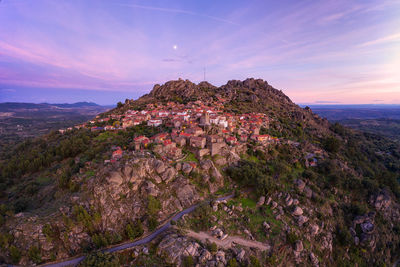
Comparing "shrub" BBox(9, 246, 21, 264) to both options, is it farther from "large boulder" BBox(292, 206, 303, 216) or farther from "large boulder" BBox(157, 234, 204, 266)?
"large boulder" BBox(292, 206, 303, 216)

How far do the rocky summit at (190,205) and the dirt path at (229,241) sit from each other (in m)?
0.20

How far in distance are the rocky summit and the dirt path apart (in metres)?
0.20

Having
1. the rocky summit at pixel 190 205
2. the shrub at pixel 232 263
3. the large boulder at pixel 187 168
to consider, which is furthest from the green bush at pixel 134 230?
the shrub at pixel 232 263

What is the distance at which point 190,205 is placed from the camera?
3419 centimetres

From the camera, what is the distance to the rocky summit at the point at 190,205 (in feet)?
84.7

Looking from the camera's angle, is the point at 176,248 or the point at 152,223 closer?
the point at 176,248

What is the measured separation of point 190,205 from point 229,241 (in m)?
9.52

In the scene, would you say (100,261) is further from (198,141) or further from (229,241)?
(198,141)

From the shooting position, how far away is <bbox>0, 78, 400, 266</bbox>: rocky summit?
25.8 metres

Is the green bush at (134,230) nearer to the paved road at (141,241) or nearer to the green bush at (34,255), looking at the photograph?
the paved road at (141,241)

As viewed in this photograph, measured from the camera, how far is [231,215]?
33.8 m

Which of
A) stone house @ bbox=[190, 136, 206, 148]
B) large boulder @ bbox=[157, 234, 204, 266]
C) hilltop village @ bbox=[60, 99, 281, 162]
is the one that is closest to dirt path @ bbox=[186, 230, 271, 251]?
large boulder @ bbox=[157, 234, 204, 266]

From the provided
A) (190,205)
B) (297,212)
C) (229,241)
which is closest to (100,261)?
(190,205)

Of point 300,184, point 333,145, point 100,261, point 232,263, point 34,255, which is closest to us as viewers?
point 100,261
